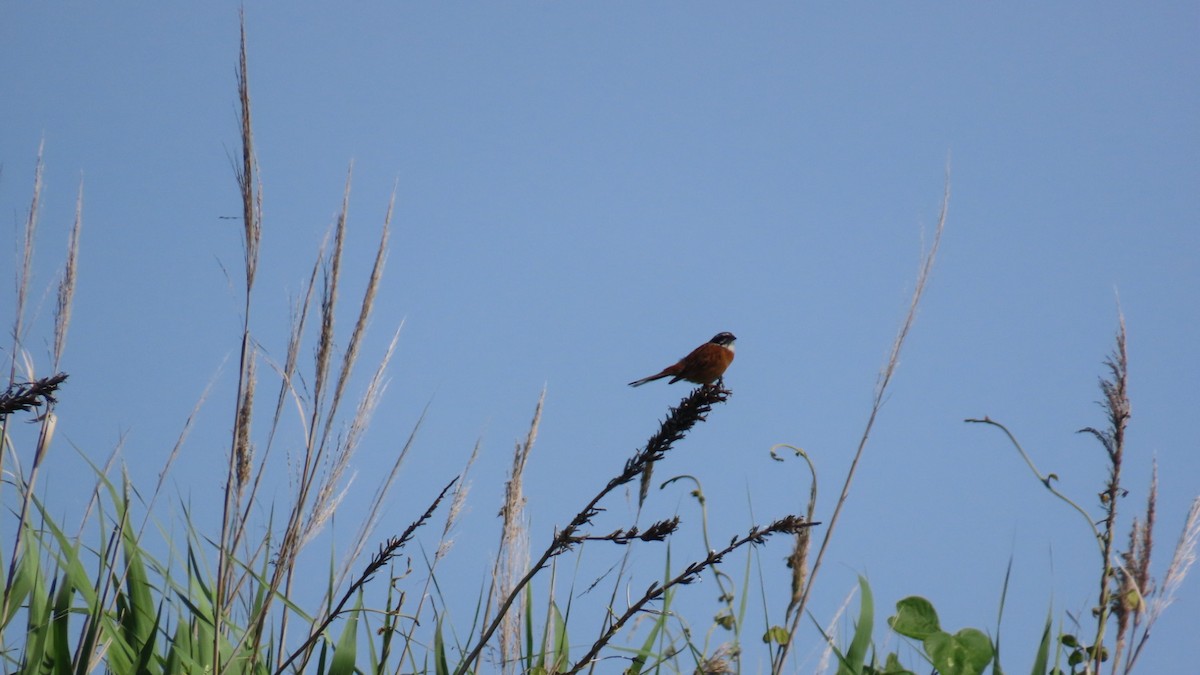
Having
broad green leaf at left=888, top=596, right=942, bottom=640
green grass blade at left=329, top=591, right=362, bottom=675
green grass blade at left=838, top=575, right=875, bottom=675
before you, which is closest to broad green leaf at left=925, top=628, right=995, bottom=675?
broad green leaf at left=888, top=596, right=942, bottom=640

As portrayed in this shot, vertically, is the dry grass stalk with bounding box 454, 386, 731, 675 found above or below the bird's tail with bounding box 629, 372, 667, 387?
below

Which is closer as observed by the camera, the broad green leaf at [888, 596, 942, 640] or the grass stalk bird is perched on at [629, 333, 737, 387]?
the broad green leaf at [888, 596, 942, 640]

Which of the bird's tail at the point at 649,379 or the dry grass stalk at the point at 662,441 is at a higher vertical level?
the bird's tail at the point at 649,379

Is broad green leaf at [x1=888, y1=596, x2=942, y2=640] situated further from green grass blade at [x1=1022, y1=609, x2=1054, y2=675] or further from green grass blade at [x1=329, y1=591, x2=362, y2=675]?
green grass blade at [x1=329, y1=591, x2=362, y2=675]

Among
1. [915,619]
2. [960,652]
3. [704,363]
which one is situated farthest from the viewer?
[704,363]

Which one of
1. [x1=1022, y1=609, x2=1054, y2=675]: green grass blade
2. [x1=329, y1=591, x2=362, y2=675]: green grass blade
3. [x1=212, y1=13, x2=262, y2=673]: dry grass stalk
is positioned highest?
[x1=212, y1=13, x2=262, y2=673]: dry grass stalk

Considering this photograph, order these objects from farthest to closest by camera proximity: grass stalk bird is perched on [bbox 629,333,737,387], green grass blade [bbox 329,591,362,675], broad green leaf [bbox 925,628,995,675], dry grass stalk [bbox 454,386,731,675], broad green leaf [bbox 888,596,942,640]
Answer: grass stalk bird is perched on [bbox 629,333,737,387] < broad green leaf [bbox 888,596,942,640] < broad green leaf [bbox 925,628,995,675] < green grass blade [bbox 329,591,362,675] < dry grass stalk [bbox 454,386,731,675]

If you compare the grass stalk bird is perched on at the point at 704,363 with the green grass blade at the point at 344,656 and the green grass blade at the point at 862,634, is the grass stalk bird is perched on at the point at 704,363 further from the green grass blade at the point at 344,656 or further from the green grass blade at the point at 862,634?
the green grass blade at the point at 344,656

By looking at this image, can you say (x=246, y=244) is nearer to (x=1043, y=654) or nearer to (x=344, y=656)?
(x=344, y=656)


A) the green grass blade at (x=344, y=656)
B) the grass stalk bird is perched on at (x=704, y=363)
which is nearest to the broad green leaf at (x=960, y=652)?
the grass stalk bird is perched on at (x=704, y=363)

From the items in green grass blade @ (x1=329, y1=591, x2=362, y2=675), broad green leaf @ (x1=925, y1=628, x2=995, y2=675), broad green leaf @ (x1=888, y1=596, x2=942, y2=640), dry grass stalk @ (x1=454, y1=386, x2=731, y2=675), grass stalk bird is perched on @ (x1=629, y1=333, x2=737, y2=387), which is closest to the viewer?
dry grass stalk @ (x1=454, y1=386, x2=731, y2=675)

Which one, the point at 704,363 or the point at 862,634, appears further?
the point at 704,363

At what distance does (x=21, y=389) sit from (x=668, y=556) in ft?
5.43

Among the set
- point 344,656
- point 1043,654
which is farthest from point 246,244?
point 1043,654
